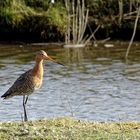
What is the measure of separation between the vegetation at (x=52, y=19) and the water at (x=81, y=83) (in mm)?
816

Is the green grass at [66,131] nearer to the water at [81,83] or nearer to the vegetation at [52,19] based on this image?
the water at [81,83]

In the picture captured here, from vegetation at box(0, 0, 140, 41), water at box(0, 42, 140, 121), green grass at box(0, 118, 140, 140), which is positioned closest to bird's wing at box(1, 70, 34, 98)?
green grass at box(0, 118, 140, 140)

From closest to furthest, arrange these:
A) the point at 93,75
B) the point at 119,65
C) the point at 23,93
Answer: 1. the point at 23,93
2. the point at 93,75
3. the point at 119,65

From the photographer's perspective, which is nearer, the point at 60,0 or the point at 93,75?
the point at 93,75

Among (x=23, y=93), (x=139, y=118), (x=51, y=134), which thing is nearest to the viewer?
(x=51, y=134)

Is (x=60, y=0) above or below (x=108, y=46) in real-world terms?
above

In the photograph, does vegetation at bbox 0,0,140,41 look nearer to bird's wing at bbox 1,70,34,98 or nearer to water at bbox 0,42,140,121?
water at bbox 0,42,140,121

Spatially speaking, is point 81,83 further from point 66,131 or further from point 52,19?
point 66,131

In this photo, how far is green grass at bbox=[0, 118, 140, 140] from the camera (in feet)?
30.7

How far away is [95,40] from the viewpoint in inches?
939

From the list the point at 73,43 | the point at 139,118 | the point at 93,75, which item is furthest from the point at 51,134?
the point at 73,43

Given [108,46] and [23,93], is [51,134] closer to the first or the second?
[23,93]

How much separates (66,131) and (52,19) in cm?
1450

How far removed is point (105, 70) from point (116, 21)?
504 cm
